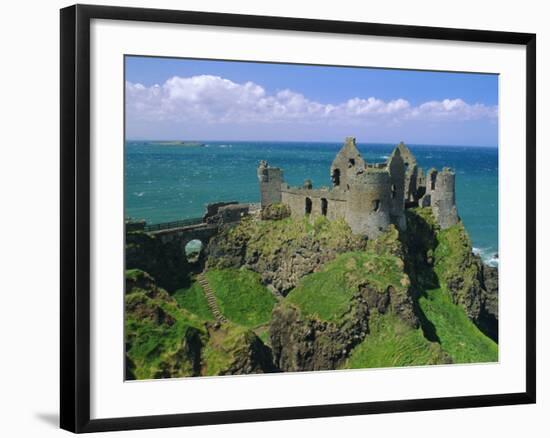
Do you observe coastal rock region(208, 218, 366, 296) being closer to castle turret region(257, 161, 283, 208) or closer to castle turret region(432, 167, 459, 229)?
castle turret region(257, 161, 283, 208)

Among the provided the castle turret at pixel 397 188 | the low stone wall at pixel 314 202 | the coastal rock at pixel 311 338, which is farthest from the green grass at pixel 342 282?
the low stone wall at pixel 314 202

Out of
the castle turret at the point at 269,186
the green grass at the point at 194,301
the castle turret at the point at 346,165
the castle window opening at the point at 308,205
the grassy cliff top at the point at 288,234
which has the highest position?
the castle turret at the point at 346,165

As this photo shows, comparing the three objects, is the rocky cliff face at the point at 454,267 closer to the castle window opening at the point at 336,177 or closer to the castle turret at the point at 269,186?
the castle window opening at the point at 336,177

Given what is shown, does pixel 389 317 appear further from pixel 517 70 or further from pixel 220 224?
pixel 517 70

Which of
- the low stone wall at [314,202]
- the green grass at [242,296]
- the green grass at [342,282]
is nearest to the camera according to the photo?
the green grass at [242,296]

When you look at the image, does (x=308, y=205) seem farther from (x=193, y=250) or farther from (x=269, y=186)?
(x=193, y=250)
